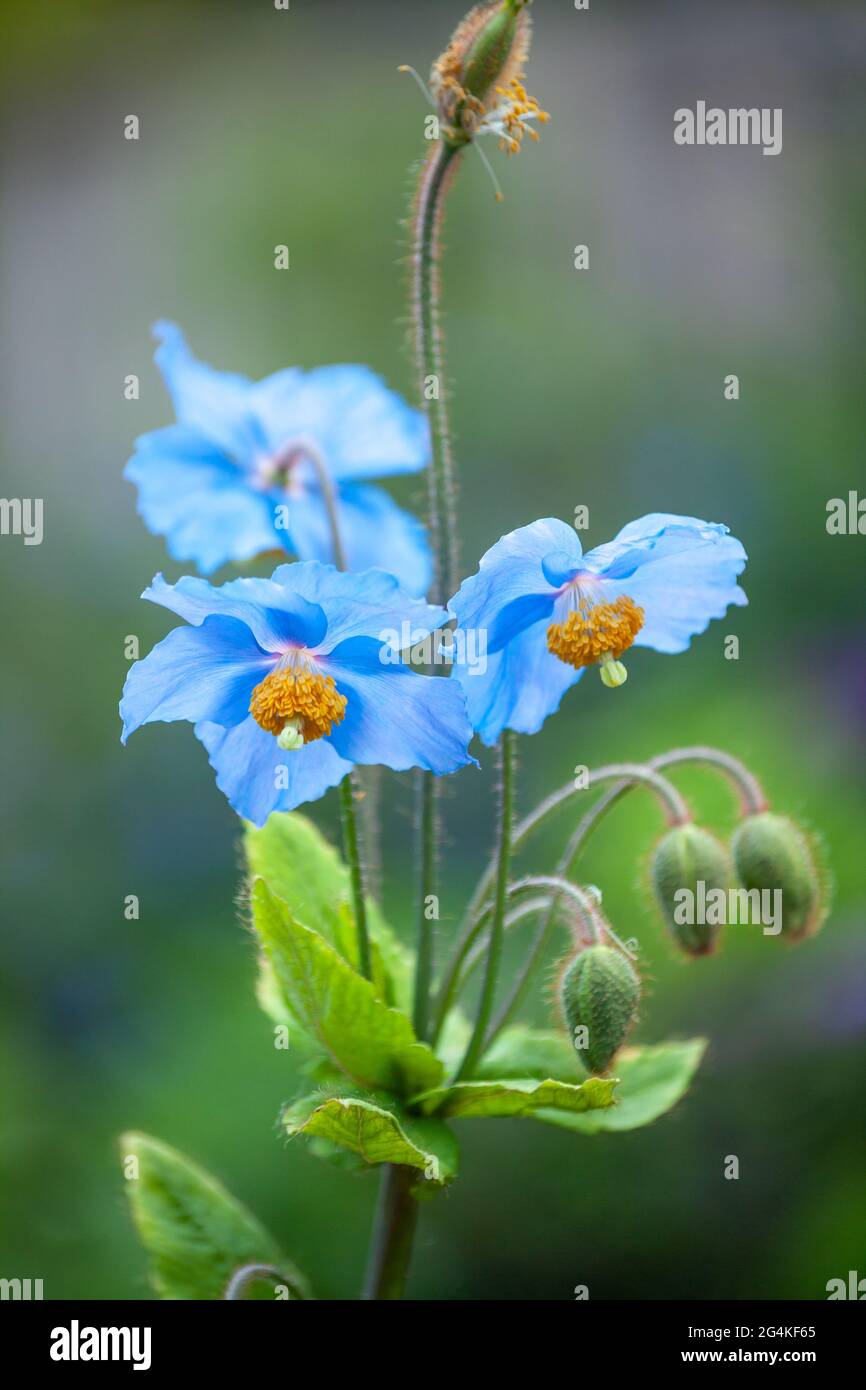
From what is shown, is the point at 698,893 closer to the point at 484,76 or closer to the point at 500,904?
the point at 500,904

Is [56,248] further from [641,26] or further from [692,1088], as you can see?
[692,1088]

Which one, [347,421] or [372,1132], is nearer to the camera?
[372,1132]

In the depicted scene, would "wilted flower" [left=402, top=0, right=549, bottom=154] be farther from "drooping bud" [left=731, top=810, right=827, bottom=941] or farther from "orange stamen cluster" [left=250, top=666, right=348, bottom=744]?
"drooping bud" [left=731, top=810, right=827, bottom=941]

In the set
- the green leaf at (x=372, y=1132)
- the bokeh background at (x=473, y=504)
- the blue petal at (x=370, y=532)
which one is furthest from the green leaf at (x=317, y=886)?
the bokeh background at (x=473, y=504)

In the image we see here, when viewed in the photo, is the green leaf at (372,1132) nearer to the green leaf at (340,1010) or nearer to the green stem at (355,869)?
the green leaf at (340,1010)

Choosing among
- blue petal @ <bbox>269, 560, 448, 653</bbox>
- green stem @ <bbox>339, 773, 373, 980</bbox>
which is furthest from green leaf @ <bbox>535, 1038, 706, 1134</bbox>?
blue petal @ <bbox>269, 560, 448, 653</bbox>

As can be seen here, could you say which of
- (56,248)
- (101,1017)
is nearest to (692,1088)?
(101,1017)

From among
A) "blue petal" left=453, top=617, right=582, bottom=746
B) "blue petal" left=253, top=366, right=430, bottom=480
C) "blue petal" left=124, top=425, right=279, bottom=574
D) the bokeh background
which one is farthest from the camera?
the bokeh background

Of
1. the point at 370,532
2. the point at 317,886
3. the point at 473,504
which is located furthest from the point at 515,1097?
the point at 473,504
